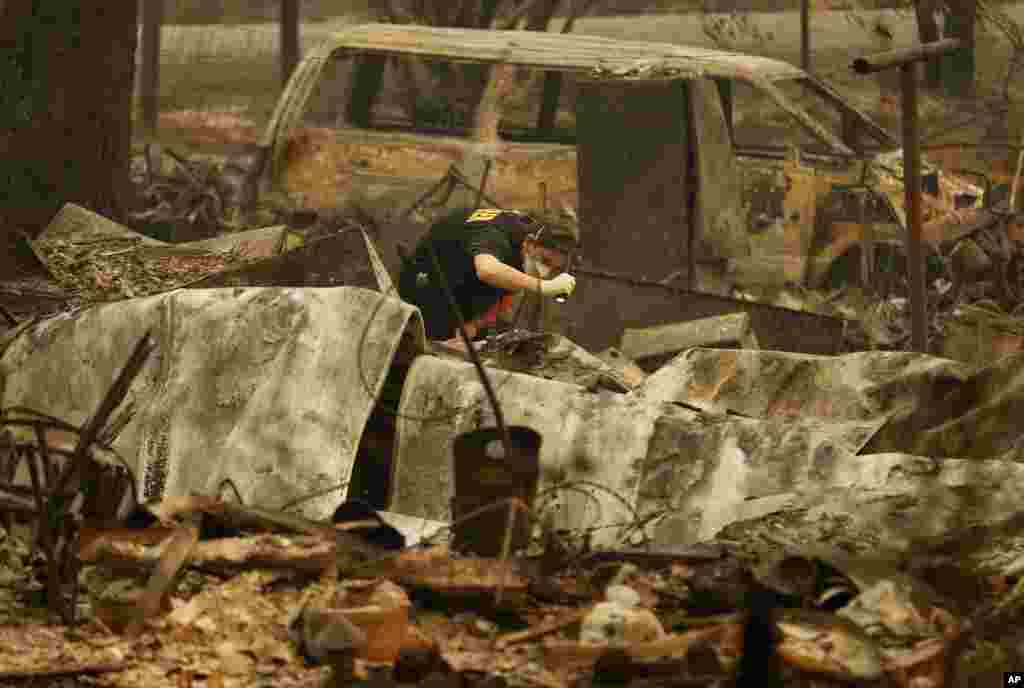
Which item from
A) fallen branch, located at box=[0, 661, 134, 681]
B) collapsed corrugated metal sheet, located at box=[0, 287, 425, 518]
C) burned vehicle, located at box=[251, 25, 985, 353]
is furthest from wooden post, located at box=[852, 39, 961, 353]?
fallen branch, located at box=[0, 661, 134, 681]

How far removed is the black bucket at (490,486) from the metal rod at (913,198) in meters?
2.59

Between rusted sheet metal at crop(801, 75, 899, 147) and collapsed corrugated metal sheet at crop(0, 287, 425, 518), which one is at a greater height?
rusted sheet metal at crop(801, 75, 899, 147)

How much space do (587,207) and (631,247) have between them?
0.39 m

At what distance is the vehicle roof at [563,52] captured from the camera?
405 inches

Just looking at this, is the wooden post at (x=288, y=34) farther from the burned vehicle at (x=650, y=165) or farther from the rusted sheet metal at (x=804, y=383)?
the rusted sheet metal at (x=804, y=383)

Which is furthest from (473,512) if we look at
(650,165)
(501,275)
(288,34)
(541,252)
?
(288,34)

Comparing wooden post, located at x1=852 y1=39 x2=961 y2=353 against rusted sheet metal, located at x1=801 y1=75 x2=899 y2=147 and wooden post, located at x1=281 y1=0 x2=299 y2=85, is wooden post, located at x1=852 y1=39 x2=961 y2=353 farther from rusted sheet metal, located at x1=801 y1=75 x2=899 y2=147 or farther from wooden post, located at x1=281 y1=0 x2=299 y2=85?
wooden post, located at x1=281 y1=0 x2=299 y2=85

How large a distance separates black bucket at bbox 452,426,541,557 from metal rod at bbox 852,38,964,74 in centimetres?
207

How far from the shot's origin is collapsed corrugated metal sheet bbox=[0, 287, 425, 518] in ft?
16.8

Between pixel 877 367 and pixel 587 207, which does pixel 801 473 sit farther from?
pixel 587 207

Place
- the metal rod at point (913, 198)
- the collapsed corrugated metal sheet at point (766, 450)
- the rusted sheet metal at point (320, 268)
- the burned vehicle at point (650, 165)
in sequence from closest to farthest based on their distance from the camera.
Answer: the collapsed corrugated metal sheet at point (766, 450) < the rusted sheet metal at point (320, 268) < the metal rod at point (913, 198) < the burned vehicle at point (650, 165)

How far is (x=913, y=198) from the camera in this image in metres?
6.56

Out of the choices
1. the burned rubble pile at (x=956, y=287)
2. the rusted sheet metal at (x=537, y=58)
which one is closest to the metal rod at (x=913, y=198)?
the burned rubble pile at (x=956, y=287)

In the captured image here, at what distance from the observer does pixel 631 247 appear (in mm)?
10227
